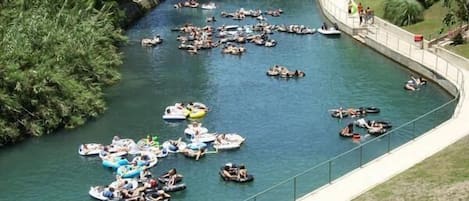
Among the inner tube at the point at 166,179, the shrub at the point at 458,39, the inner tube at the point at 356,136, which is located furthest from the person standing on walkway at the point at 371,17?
the inner tube at the point at 166,179

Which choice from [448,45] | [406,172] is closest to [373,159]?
[406,172]

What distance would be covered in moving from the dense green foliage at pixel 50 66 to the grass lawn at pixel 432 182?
95.6 feet

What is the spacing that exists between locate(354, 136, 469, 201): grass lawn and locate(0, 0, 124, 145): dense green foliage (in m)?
29.1

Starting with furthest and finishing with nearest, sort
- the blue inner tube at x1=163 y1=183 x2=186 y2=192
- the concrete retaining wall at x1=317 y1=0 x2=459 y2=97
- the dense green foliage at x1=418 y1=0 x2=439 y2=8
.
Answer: the dense green foliage at x1=418 y1=0 x2=439 y2=8, the concrete retaining wall at x1=317 y1=0 x2=459 y2=97, the blue inner tube at x1=163 y1=183 x2=186 y2=192

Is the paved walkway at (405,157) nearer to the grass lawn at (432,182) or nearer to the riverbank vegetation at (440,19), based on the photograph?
the grass lawn at (432,182)

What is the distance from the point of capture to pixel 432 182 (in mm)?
40812

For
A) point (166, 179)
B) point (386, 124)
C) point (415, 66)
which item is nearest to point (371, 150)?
point (386, 124)

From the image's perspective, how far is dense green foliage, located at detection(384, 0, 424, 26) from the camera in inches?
3484

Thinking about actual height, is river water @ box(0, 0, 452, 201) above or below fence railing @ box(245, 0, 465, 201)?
below

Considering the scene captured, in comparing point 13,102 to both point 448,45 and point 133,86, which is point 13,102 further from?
point 448,45

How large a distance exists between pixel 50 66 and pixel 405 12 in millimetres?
43998

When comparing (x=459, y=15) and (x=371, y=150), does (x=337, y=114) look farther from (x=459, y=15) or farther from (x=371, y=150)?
(x=459, y=15)

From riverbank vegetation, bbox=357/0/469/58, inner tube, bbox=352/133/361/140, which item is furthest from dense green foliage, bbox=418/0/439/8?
inner tube, bbox=352/133/361/140

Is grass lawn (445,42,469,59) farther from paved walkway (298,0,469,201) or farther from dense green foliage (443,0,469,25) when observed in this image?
dense green foliage (443,0,469,25)
